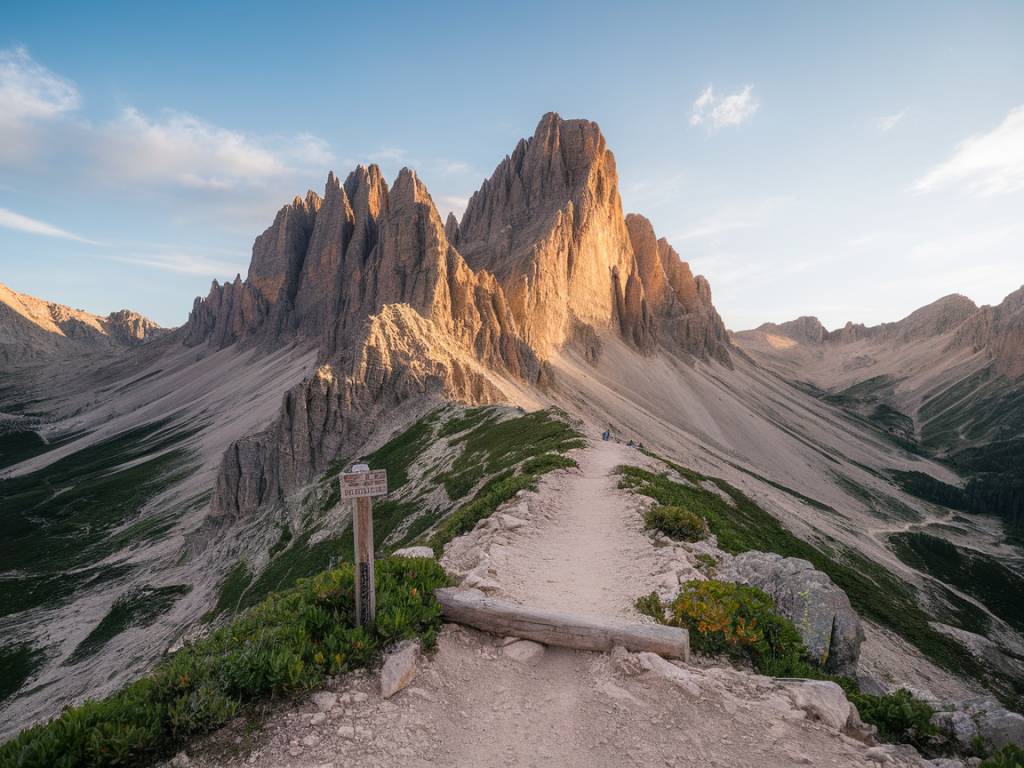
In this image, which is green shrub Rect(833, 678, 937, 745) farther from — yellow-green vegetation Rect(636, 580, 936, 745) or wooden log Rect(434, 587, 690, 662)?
wooden log Rect(434, 587, 690, 662)

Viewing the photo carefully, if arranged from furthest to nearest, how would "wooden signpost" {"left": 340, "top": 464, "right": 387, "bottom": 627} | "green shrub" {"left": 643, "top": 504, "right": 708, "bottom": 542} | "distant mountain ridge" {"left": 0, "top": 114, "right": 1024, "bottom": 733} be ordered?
"distant mountain ridge" {"left": 0, "top": 114, "right": 1024, "bottom": 733} → "green shrub" {"left": 643, "top": 504, "right": 708, "bottom": 542} → "wooden signpost" {"left": 340, "top": 464, "right": 387, "bottom": 627}

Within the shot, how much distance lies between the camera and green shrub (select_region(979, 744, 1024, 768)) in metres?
6.45

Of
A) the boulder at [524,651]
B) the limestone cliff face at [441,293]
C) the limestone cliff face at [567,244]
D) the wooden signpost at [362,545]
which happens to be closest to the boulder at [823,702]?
the boulder at [524,651]

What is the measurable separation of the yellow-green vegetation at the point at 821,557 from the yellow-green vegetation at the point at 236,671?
529 inches

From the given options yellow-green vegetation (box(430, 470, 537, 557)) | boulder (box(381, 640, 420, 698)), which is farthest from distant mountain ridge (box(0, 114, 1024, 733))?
boulder (box(381, 640, 420, 698))

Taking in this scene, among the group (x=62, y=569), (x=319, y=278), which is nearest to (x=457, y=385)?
(x=62, y=569)

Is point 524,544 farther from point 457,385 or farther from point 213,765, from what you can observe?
point 457,385

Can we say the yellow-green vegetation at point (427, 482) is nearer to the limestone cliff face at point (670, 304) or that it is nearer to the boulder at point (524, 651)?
the boulder at point (524, 651)

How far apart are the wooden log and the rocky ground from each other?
0.21 meters

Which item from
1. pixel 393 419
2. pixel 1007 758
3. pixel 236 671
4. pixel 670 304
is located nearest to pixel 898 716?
pixel 1007 758

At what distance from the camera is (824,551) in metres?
43.7

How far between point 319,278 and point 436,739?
583ft

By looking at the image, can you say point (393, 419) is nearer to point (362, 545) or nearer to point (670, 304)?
point (362, 545)

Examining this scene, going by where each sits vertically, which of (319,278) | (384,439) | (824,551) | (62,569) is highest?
(319,278)
